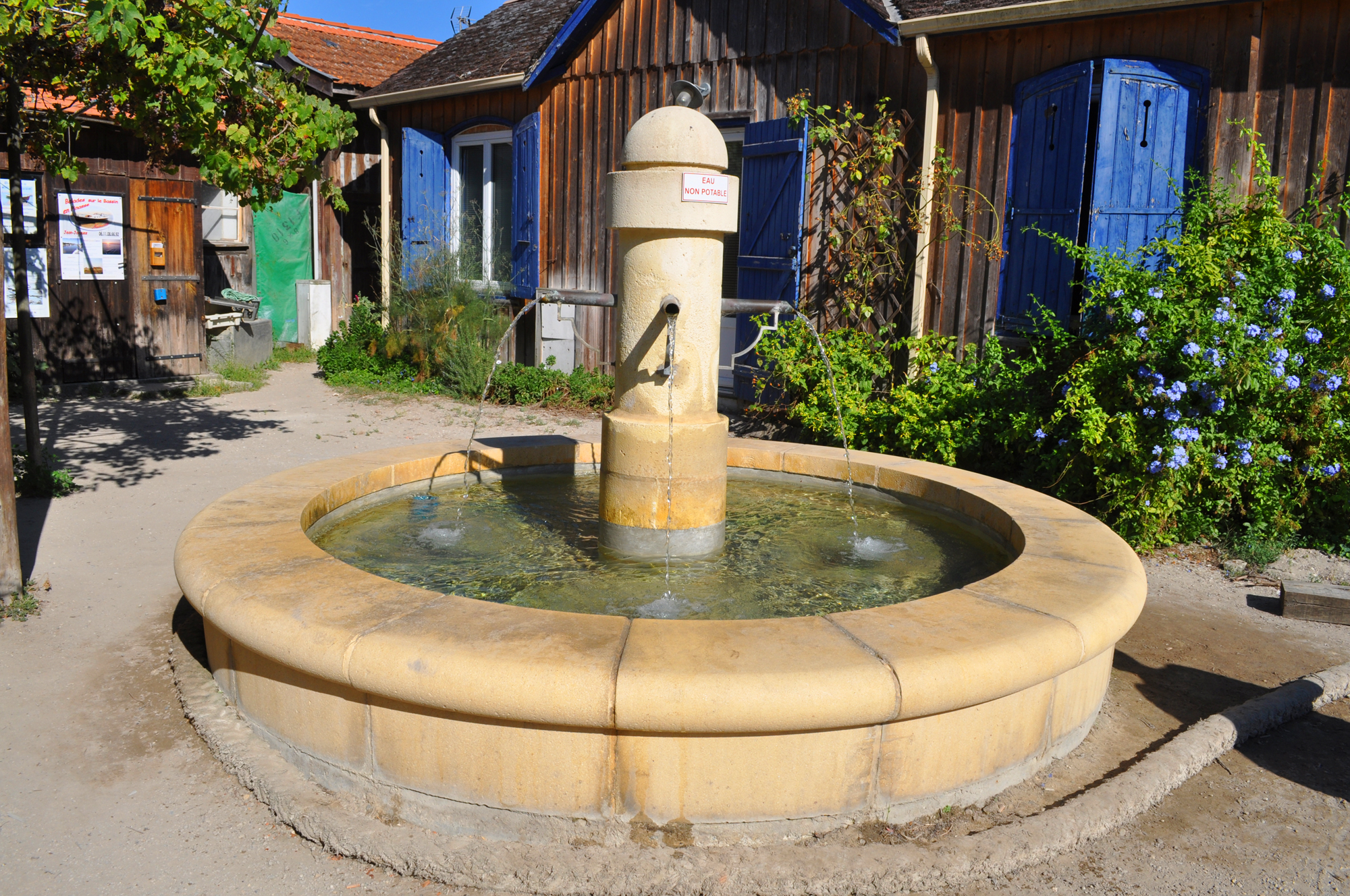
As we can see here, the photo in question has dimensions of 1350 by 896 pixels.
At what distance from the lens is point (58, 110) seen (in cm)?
676

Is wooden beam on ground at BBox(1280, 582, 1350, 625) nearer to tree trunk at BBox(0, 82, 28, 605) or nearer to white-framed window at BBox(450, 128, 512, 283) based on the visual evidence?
tree trunk at BBox(0, 82, 28, 605)

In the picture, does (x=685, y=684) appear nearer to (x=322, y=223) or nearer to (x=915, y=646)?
(x=915, y=646)

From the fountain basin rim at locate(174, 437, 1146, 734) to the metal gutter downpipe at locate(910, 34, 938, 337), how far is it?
470cm

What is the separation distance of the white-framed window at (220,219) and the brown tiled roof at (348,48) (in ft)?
7.44

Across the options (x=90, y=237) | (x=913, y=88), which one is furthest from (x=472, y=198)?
(x=913, y=88)

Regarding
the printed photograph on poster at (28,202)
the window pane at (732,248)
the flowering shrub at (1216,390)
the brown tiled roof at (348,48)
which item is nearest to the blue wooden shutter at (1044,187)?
the flowering shrub at (1216,390)

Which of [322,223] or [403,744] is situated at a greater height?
[322,223]

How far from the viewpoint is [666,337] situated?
422 cm

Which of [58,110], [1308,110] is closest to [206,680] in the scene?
[58,110]

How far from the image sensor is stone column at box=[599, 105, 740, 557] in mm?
4094

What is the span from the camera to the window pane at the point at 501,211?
12.6 m

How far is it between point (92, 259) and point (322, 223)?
16.9ft

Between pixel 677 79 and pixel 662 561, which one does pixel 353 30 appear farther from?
pixel 662 561

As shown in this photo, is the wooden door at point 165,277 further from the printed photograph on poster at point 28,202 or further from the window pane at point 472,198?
the window pane at point 472,198
